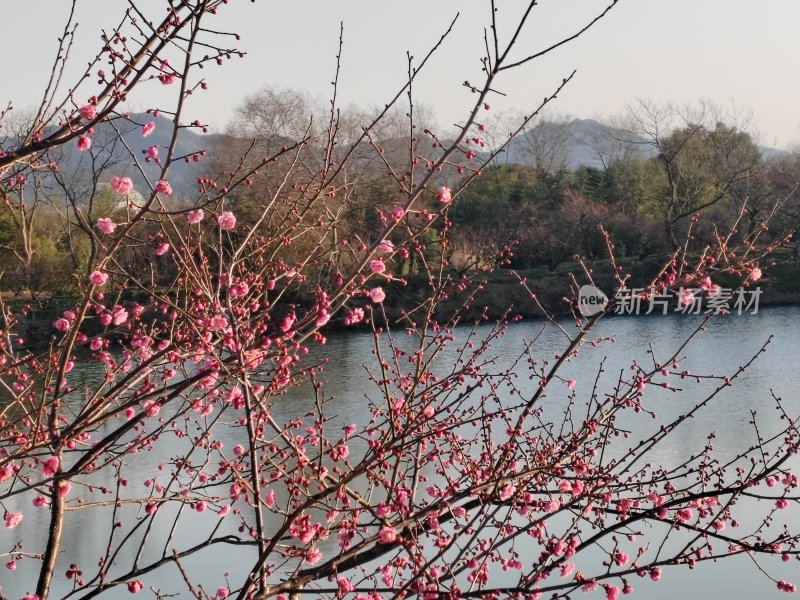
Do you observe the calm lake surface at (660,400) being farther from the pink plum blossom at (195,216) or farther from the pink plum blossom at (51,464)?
the pink plum blossom at (51,464)

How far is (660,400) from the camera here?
7457 millimetres

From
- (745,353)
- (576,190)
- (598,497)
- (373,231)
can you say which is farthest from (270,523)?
(576,190)

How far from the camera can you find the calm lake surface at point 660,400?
4258 mm

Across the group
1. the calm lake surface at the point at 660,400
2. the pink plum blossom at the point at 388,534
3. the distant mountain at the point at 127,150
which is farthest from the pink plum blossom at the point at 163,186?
the calm lake surface at the point at 660,400

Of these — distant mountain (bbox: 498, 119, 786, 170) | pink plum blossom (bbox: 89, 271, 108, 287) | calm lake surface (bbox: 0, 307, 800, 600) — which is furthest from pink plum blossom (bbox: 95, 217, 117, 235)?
distant mountain (bbox: 498, 119, 786, 170)

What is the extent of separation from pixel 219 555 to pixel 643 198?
15397 mm

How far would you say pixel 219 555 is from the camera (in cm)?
456

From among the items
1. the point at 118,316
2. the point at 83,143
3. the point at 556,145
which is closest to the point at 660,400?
the point at 118,316

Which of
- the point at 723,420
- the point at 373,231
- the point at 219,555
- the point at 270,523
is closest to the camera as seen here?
the point at 219,555

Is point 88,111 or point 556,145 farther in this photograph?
point 556,145

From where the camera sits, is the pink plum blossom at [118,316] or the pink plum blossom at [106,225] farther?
the pink plum blossom at [118,316]

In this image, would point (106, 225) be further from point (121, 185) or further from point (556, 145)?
point (556, 145)

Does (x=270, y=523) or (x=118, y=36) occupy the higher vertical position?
(x=118, y=36)

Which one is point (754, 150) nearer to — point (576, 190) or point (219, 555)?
point (576, 190)
